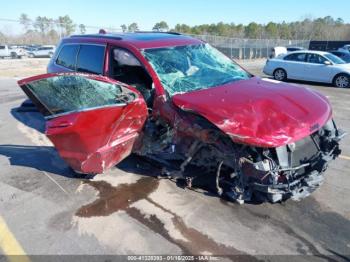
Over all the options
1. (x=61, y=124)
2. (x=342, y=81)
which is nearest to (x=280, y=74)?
(x=342, y=81)

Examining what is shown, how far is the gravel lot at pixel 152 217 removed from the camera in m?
3.35

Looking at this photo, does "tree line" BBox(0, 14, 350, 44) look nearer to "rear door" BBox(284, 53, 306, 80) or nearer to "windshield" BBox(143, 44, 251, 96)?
"rear door" BBox(284, 53, 306, 80)

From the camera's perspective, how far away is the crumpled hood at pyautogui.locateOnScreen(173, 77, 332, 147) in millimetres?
3434

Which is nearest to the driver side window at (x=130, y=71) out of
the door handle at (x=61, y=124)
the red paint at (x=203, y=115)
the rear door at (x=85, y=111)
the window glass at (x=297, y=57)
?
the red paint at (x=203, y=115)

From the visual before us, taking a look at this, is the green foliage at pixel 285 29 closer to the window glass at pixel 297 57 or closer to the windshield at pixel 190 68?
the window glass at pixel 297 57

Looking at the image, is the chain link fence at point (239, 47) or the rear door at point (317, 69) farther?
the chain link fence at point (239, 47)

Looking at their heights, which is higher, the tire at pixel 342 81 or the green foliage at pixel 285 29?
the green foliage at pixel 285 29

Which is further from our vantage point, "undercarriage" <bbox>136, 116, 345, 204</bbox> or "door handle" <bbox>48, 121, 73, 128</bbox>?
"door handle" <bbox>48, 121, 73, 128</bbox>

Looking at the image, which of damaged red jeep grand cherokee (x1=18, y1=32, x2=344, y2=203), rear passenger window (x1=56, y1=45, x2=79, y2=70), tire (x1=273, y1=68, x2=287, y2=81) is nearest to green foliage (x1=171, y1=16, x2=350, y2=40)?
tire (x1=273, y1=68, x2=287, y2=81)

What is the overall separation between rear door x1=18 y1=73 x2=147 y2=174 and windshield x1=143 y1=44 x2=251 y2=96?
60 cm

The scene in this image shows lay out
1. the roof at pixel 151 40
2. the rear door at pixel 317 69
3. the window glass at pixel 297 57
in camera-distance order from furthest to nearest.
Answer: the window glass at pixel 297 57 < the rear door at pixel 317 69 < the roof at pixel 151 40

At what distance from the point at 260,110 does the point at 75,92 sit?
7.14 feet

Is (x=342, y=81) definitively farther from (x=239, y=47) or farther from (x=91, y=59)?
(x=239, y=47)

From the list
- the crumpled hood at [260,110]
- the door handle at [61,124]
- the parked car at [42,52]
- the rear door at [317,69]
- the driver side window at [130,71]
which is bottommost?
the parked car at [42,52]
